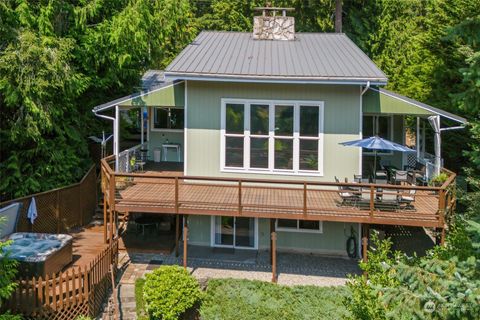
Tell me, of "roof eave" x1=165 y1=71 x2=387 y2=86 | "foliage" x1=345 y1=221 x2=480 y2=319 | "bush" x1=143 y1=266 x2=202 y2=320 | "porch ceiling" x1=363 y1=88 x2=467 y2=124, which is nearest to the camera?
"foliage" x1=345 y1=221 x2=480 y2=319

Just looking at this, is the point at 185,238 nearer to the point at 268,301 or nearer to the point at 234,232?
the point at 234,232

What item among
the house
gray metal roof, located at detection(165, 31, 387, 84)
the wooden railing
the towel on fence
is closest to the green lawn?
the wooden railing

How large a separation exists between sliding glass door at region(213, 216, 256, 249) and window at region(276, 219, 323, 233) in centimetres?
89

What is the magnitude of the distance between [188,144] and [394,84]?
15252mm

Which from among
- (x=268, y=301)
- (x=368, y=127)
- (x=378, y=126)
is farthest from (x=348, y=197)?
(x=378, y=126)

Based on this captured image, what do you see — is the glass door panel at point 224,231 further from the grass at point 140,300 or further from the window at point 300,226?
the grass at point 140,300

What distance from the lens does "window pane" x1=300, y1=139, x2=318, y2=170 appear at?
520 inches

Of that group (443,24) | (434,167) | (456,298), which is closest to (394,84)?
(443,24)

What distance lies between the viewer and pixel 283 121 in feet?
43.6

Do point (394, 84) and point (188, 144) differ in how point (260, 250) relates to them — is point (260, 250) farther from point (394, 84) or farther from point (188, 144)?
point (394, 84)

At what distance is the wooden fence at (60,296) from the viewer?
30.3 feet

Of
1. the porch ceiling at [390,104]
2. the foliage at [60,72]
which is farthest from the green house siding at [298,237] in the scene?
the foliage at [60,72]

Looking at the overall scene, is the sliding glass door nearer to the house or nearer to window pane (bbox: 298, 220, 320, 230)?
the house

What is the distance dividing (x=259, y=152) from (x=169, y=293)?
17.5ft
